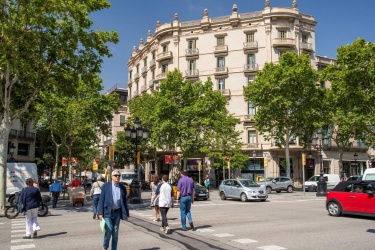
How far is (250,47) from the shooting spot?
4684cm

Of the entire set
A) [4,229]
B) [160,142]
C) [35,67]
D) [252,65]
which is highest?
[252,65]

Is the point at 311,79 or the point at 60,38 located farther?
the point at 311,79

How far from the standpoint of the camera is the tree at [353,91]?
33812mm

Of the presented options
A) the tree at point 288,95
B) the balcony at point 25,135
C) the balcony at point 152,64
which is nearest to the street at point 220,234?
the tree at point 288,95

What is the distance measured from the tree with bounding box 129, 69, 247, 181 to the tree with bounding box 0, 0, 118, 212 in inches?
756

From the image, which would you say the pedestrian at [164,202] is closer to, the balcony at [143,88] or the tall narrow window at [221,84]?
the tall narrow window at [221,84]

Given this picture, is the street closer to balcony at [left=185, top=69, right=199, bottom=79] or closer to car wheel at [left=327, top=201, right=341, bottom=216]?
car wheel at [left=327, top=201, right=341, bottom=216]

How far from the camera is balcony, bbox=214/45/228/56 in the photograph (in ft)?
157

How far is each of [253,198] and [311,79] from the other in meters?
18.2

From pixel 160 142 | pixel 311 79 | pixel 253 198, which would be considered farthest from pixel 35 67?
pixel 311 79

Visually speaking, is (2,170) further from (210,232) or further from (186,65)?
(186,65)

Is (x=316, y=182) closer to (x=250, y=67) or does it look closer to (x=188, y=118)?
(x=188, y=118)

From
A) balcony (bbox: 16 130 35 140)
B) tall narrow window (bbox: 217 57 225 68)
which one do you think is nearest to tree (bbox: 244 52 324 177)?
tall narrow window (bbox: 217 57 225 68)

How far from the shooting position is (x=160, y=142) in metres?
39.8
